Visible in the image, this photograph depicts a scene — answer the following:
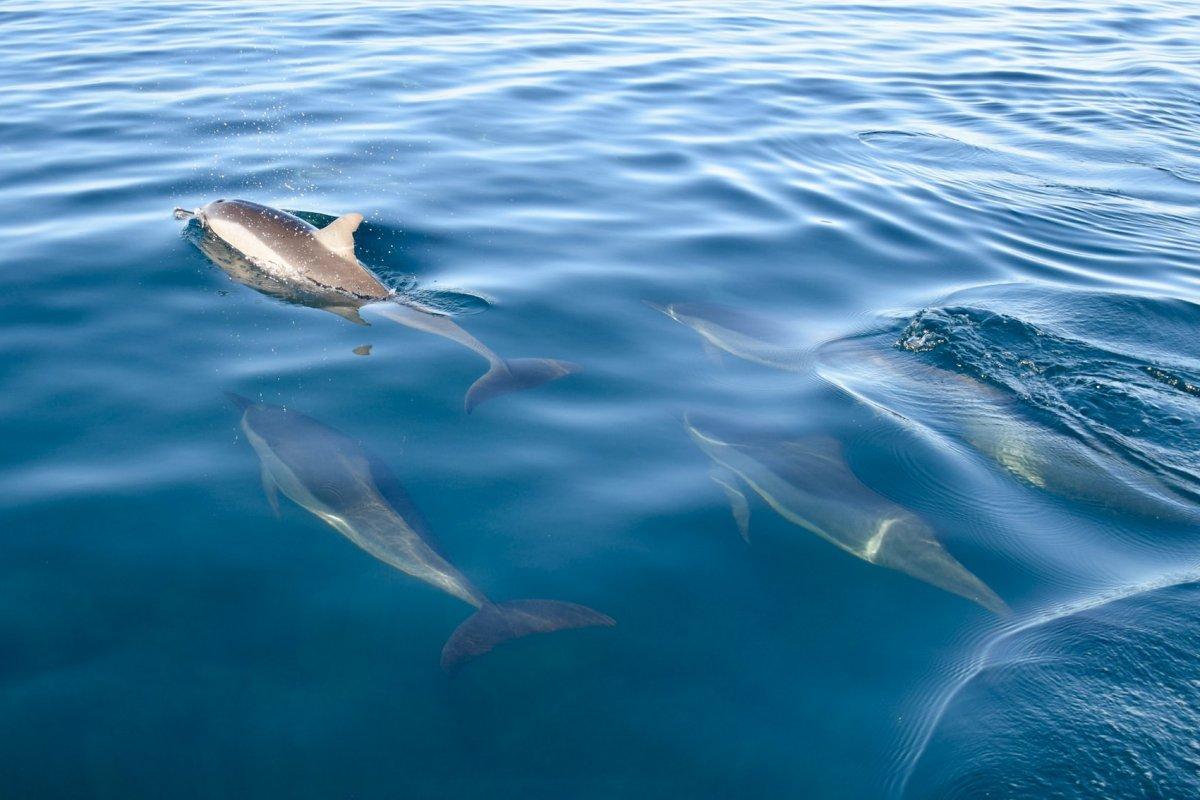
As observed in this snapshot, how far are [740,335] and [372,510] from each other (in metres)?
3.76

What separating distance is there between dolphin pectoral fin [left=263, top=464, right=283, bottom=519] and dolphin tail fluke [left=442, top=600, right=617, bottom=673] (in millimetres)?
1646

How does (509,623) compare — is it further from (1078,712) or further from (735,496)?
(1078,712)

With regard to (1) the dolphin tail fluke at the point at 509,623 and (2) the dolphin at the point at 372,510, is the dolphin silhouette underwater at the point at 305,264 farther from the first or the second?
(1) the dolphin tail fluke at the point at 509,623

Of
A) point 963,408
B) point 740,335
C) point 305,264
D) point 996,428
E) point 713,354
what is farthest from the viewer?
point 305,264

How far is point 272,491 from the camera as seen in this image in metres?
6.40

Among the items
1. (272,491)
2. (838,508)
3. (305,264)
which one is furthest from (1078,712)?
(305,264)

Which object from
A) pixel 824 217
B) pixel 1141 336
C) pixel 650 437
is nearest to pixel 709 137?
pixel 824 217

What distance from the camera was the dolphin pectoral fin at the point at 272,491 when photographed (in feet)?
20.6

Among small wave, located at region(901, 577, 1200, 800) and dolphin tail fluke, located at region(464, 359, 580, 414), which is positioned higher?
dolphin tail fluke, located at region(464, 359, 580, 414)

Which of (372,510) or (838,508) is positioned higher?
(372,510)

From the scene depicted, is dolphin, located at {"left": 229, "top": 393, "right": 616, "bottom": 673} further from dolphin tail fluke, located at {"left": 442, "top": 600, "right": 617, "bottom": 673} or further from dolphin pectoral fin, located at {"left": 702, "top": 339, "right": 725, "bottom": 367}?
dolphin pectoral fin, located at {"left": 702, "top": 339, "right": 725, "bottom": 367}

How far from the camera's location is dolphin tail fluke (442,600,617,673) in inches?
204

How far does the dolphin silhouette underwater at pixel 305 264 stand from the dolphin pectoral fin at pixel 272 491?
7.33 feet

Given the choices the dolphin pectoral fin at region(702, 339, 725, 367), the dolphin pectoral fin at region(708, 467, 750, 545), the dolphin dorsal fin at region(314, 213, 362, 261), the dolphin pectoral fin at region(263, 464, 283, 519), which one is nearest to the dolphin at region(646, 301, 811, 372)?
the dolphin pectoral fin at region(702, 339, 725, 367)
